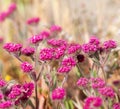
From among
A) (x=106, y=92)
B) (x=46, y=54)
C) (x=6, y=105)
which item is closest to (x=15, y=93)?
(x=6, y=105)

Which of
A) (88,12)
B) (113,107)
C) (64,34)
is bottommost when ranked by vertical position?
(113,107)

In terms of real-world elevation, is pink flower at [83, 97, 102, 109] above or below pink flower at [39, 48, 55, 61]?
below

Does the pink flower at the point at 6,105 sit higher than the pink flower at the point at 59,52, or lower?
lower

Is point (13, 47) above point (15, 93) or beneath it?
above

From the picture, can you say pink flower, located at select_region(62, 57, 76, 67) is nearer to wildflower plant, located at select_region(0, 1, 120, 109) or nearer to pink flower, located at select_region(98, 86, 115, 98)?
wildflower plant, located at select_region(0, 1, 120, 109)

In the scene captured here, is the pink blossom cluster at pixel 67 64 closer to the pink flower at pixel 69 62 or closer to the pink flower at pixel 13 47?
the pink flower at pixel 69 62

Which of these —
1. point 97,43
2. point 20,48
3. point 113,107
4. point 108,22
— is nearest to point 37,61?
point 20,48

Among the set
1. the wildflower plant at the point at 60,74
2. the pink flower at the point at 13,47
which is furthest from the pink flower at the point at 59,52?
the pink flower at the point at 13,47

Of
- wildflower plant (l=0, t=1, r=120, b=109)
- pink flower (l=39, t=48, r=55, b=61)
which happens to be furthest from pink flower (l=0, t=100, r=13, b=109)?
pink flower (l=39, t=48, r=55, b=61)

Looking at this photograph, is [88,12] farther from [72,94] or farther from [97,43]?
[97,43]

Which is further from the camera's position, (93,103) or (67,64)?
(67,64)

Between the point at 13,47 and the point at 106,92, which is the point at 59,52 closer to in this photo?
the point at 13,47
